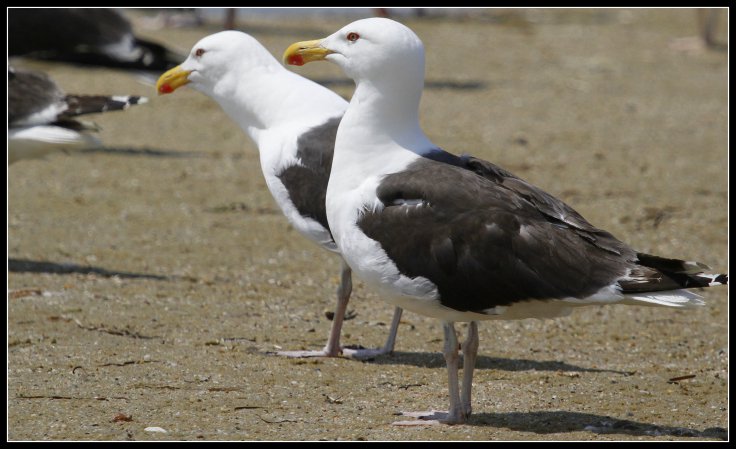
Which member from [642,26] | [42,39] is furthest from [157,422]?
[642,26]

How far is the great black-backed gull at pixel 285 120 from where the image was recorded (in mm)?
6602

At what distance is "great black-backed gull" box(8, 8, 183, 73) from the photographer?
478 inches

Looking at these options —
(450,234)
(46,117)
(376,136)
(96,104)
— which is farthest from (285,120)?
(46,117)

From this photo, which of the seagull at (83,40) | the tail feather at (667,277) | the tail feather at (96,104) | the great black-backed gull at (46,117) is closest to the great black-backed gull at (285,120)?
the tail feather at (96,104)

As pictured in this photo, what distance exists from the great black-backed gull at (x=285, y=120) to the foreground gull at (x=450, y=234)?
989 millimetres

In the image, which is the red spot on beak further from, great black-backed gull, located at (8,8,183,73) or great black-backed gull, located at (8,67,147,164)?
great black-backed gull, located at (8,8,183,73)

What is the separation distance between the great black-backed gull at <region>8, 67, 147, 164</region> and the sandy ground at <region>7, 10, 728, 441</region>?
0.72 metres

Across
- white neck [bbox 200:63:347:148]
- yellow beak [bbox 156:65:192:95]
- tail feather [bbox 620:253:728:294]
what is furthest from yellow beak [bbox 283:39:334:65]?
tail feather [bbox 620:253:728:294]

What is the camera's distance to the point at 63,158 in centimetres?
1155

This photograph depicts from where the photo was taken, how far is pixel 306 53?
608cm

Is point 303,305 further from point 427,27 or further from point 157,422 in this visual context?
point 427,27

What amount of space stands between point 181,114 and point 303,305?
21.3ft

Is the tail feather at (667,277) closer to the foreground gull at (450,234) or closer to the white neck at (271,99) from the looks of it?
the foreground gull at (450,234)

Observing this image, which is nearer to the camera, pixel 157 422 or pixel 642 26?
pixel 157 422
